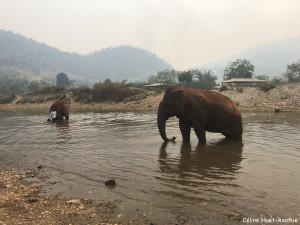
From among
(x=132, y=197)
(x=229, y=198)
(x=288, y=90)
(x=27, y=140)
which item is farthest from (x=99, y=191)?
(x=288, y=90)

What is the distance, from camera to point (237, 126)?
38.1 feet

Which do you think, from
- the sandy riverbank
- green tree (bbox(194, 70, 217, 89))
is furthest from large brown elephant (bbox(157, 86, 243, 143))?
green tree (bbox(194, 70, 217, 89))

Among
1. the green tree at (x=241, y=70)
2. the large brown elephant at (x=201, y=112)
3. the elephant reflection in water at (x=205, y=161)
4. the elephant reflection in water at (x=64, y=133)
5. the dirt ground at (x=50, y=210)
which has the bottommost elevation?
the dirt ground at (x=50, y=210)

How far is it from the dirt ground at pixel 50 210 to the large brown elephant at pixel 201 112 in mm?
6229

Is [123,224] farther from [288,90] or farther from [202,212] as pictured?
[288,90]

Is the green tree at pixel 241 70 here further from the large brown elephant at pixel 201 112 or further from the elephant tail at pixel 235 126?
the large brown elephant at pixel 201 112

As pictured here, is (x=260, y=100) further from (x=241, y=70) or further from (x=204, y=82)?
(x=241, y=70)

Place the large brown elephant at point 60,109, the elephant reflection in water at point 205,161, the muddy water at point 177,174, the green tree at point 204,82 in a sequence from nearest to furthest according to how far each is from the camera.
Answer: the muddy water at point 177,174 → the elephant reflection in water at point 205,161 → the large brown elephant at point 60,109 → the green tree at point 204,82

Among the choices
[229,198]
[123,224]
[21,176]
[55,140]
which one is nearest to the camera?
[123,224]

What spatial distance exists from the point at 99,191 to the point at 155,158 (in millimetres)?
3247

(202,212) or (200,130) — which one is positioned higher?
(200,130)

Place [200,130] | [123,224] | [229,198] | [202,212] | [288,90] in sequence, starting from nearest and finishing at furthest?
[123,224]
[202,212]
[229,198]
[200,130]
[288,90]

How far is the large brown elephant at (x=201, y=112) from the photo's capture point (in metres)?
10.9

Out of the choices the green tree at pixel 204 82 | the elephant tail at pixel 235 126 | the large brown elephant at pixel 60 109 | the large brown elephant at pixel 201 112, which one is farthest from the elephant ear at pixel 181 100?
the green tree at pixel 204 82
